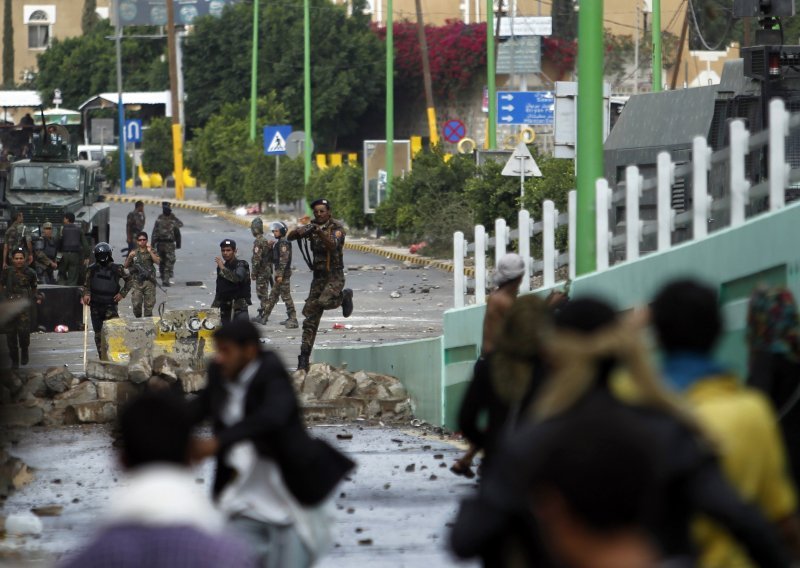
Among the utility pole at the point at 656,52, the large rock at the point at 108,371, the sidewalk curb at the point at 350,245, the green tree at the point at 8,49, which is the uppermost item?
the green tree at the point at 8,49

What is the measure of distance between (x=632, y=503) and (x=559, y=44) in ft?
271

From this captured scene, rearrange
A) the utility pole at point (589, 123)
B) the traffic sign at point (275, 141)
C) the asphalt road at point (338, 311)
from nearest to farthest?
the utility pole at point (589, 123) → the asphalt road at point (338, 311) → the traffic sign at point (275, 141)

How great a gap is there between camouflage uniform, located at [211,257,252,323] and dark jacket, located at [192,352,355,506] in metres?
16.4

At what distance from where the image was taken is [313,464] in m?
6.13

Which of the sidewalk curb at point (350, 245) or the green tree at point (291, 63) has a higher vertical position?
the green tree at point (291, 63)

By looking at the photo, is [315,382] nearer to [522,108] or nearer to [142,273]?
[142,273]

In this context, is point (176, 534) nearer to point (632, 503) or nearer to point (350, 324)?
point (632, 503)

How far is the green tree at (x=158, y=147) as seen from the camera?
7344cm

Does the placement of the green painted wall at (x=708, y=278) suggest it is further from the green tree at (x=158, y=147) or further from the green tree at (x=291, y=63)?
the green tree at (x=291, y=63)

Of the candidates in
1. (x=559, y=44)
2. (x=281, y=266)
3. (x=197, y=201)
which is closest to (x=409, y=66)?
(x=559, y=44)

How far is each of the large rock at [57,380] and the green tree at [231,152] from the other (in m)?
40.0

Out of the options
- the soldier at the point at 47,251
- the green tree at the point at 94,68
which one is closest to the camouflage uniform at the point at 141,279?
the soldier at the point at 47,251

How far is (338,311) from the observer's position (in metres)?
30.4

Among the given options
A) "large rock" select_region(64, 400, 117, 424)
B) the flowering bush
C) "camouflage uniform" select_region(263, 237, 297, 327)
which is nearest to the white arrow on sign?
"camouflage uniform" select_region(263, 237, 297, 327)
